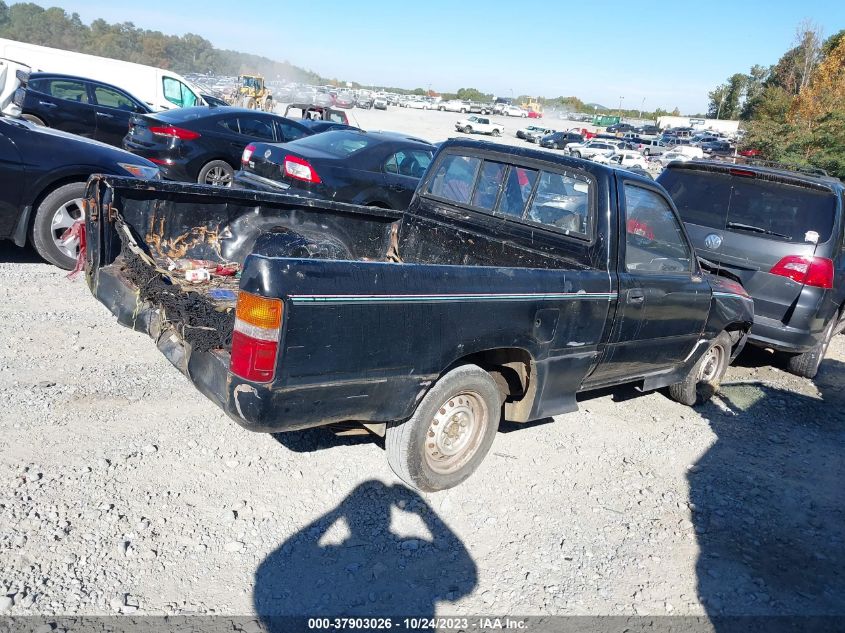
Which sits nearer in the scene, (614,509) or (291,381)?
(291,381)

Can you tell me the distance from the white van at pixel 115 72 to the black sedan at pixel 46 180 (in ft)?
40.6

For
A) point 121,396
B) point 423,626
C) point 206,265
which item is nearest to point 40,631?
point 423,626

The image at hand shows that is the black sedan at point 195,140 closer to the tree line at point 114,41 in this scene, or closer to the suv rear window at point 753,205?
the suv rear window at point 753,205

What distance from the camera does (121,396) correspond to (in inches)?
178

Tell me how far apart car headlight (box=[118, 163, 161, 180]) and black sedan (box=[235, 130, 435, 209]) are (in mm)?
1900

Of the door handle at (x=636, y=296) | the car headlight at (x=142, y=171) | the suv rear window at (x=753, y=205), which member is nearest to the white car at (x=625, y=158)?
the suv rear window at (x=753, y=205)

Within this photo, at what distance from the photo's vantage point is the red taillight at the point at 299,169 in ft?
28.8

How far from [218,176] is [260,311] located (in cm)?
909

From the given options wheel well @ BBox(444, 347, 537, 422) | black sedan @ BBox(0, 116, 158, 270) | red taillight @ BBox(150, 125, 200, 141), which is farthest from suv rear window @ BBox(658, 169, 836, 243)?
red taillight @ BBox(150, 125, 200, 141)

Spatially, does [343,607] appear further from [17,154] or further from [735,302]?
[17,154]

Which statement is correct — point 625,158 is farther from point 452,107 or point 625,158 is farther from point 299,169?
point 452,107

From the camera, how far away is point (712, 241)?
6.59 meters

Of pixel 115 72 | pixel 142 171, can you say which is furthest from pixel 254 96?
pixel 142 171

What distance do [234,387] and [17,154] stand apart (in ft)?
14.7
